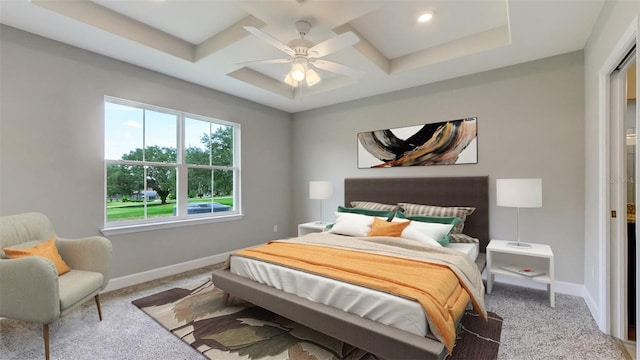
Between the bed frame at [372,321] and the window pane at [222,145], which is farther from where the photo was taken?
the window pane at [222,145]

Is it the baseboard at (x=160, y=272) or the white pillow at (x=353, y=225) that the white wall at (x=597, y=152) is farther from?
the baseboard at (x=160, y=272)

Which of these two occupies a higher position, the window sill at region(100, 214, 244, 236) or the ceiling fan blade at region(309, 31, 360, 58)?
the ceiling fan blade at region(309, 31, 360, 58)

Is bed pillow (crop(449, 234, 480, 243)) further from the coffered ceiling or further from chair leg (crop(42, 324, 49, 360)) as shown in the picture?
chair leg (crop(42, 324, 49, 360))

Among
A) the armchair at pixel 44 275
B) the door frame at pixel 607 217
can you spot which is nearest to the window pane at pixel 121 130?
the armchair at pixel 44 275

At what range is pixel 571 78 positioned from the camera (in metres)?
3.06

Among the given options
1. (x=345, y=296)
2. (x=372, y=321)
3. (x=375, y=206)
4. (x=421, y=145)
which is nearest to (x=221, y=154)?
(x=375, y=206)

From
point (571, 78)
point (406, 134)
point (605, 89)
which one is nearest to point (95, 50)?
point (406, 134)

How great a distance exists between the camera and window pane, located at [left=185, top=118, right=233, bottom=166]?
13.4 ft

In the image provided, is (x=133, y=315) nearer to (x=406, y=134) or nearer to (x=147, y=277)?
(x=147, y=277)

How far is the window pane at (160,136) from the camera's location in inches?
143

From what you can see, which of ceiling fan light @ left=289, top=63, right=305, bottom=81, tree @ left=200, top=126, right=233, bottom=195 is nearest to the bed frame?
ceiling fan light @ left=289, top=63, right=305, bottom=81

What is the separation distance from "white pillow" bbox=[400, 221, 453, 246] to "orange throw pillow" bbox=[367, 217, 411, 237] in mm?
54

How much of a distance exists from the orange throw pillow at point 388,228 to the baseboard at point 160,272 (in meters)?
2.43

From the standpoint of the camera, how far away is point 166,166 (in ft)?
12.4
